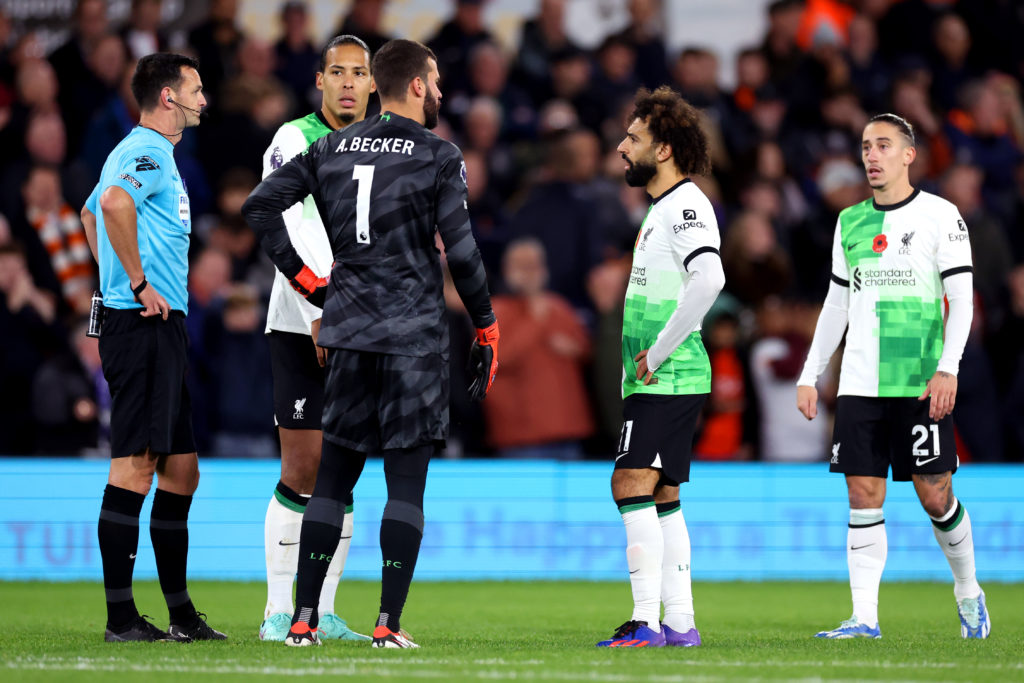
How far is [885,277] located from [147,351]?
373 cm

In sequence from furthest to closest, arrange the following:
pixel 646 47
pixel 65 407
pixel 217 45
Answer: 1. pixel 646 47
2. pixel 217 45
3. pixel 65 407

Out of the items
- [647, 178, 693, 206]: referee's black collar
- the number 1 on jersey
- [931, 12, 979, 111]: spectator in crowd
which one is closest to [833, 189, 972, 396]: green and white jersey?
[647, 178, 693, 206]: referee's black collar

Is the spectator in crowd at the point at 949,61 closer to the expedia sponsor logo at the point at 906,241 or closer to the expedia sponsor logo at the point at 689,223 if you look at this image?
the expedia sponsor logo at the point at 906,241

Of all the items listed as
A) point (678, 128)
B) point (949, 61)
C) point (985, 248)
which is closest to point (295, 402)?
point (678, 128)

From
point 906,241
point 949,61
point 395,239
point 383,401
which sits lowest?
point 383,401

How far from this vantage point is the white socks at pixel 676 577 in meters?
6.75

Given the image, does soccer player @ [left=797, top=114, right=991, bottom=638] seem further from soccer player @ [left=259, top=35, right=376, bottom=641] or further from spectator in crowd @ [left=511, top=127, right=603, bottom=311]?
spectator in crowd @ [left=511, top=127, right=603, bottom=311]

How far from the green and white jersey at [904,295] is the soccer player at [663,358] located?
106cm

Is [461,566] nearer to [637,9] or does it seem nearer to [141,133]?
[141,133]

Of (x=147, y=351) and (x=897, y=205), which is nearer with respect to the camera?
(x=147, y=351)

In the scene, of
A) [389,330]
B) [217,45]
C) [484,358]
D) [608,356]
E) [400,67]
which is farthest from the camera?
[217,45]

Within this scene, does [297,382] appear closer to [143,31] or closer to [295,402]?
[295,402]

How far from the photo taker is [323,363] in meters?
6.87

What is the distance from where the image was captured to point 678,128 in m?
6.90
